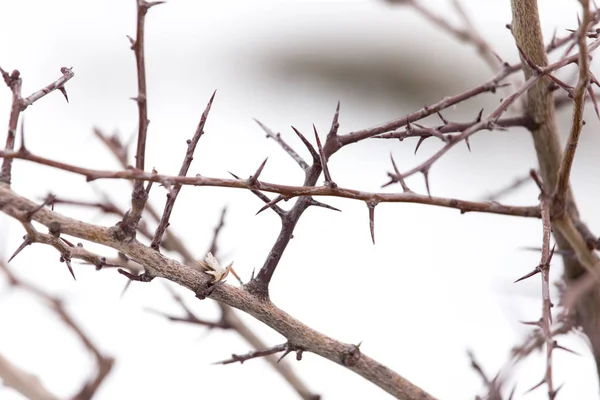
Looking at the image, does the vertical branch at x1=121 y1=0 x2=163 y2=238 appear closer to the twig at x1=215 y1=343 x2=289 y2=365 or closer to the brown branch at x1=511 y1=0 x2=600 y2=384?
the twig at x1=215 y1=343 x2=289 y2=365

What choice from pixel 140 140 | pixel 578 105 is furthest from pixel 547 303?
pixel 140 140

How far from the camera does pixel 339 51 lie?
63.2 inches

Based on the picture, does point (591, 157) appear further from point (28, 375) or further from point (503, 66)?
point (28, 375)

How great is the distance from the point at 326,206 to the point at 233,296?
0.08 metres

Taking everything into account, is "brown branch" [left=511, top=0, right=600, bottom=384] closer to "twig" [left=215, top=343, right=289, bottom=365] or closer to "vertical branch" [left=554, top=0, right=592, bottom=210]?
"vertical branch" [left=554, top=0, right=592, bottom=210]

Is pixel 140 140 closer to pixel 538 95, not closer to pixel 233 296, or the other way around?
pixel 233 296

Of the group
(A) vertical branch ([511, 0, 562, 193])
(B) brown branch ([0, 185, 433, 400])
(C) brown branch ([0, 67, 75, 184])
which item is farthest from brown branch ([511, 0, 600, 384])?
(C) brown branch ([0, 67, 75, 184])

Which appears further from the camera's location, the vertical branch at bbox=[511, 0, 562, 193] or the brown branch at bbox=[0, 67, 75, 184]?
the vertical branch at bbox=[511, 0, 562, 193]

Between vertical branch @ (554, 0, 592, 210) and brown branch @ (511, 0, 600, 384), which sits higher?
brown branch @ (511, 0, 600, 384)

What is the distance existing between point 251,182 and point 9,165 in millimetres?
124

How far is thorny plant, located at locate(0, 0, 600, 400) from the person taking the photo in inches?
13.9

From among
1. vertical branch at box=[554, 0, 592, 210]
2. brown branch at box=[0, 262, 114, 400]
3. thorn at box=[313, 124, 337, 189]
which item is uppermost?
vertical branch at box=[554, 0, 592, 210]

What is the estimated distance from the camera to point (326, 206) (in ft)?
1.36

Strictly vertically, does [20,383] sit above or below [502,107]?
below
